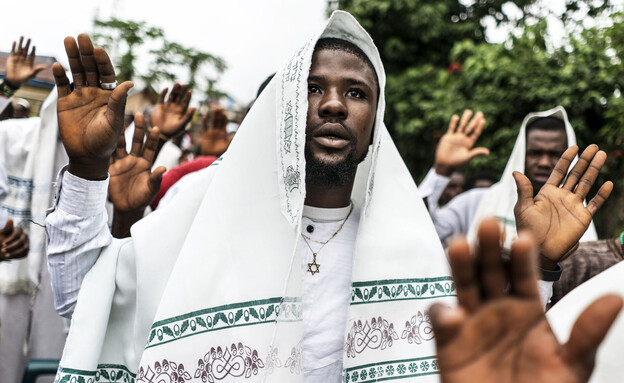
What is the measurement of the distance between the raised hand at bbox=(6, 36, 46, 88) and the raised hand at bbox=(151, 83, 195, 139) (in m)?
1.05

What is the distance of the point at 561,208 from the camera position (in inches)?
83.7

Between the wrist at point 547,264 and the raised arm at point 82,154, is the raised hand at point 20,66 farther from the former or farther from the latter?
the wrist at point 547,264

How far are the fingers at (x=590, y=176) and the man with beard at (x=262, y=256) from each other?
66 millimetres

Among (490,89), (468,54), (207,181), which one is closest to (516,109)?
(490,89)

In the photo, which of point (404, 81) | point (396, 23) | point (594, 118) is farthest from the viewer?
point (396, 23)

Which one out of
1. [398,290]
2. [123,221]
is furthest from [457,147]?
[123,221]

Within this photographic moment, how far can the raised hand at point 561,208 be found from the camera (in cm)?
209

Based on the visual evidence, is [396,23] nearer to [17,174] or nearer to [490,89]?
[490,89]

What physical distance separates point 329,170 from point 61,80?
0.98m

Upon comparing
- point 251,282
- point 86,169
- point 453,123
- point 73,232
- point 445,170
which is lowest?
point 251,282

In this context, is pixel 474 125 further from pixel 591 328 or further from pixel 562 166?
pixel 591 328

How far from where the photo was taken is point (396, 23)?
579 inches

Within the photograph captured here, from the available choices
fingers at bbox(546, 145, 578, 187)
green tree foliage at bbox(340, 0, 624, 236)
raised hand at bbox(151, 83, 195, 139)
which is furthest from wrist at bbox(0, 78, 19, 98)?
green tree foliage at bbox(340, 0, 624, 236)

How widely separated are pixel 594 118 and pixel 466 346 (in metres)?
7.58
